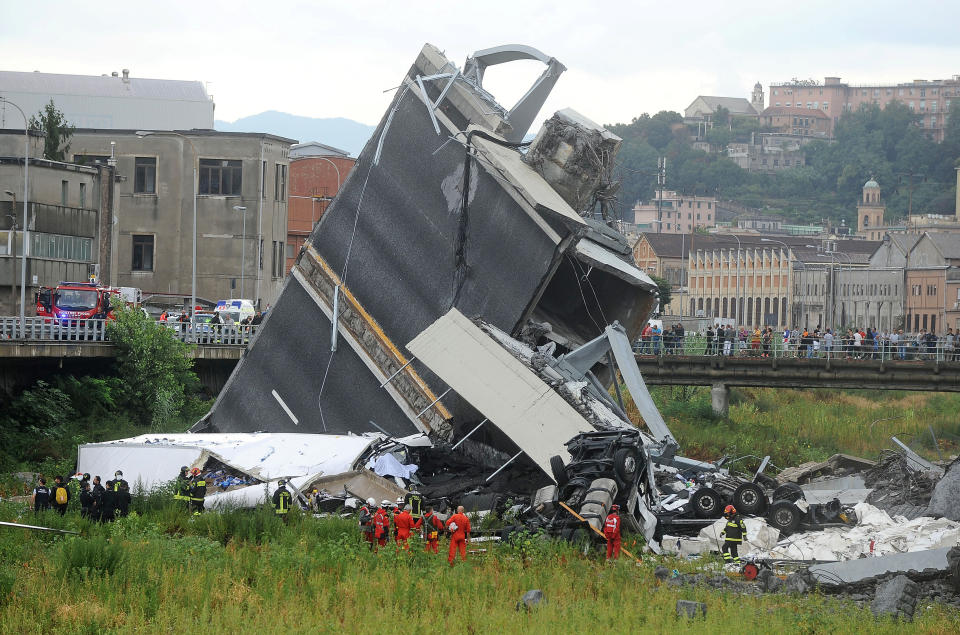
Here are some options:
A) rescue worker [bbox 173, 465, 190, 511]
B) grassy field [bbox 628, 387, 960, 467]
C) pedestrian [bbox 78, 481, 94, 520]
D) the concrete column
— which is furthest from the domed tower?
pedestrian [bbox 78, 481, 94, 520]

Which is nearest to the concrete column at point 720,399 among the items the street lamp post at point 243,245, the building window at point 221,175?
the street lamp post at point 243,245

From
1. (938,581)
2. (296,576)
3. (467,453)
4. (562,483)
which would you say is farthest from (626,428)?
(296,576)

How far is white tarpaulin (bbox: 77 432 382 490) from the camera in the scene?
2488 cm

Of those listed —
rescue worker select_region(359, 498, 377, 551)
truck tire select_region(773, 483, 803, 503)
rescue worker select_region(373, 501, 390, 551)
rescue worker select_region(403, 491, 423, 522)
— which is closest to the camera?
rescue worker select_region(373, 501, 390, 551)

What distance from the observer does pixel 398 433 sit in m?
27.8

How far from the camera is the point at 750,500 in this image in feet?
77.8

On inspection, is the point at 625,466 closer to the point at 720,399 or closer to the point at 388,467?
the point at 388,467

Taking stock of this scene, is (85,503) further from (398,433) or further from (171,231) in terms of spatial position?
(171,231)

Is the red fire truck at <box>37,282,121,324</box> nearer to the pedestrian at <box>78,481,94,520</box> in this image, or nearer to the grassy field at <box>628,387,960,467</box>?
the pedestrian at <box>78,481,94,520</box>

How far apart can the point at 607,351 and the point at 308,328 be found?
7.62 meters

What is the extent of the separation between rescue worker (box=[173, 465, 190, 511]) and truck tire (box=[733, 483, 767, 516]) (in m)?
→ 10.4

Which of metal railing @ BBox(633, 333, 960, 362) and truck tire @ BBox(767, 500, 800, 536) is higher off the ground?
metal railing @ BBox(633, 333, 960, 362)

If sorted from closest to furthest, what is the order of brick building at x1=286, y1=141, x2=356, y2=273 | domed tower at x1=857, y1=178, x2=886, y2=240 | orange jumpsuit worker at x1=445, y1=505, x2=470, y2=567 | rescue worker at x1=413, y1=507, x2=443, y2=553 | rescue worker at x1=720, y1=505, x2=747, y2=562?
orange jumpsuit worker at x1=445, y1=505, x2=470, y2=567, rescue worker at x1=413, y1=507, x2=443, y2=553, rescue worker at x1=720, y1=505, x2=747, y2=562, brick building at x1=286, y1=141, x2=356, y2=273, domed tower at x1=857, y1=178, x2=886, y2=240

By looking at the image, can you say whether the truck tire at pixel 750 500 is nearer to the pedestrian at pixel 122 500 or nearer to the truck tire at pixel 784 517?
the truck tire at pixel 784 517
